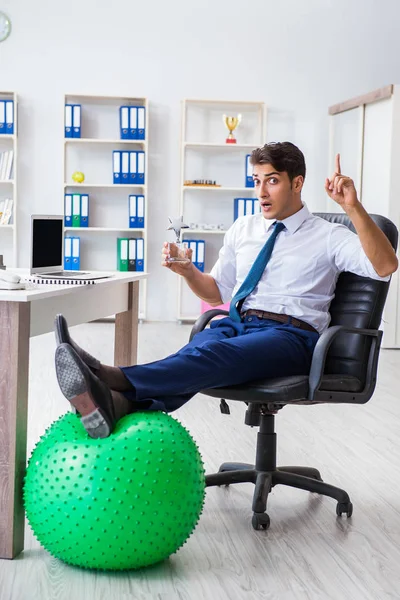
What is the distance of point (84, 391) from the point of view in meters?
1.96

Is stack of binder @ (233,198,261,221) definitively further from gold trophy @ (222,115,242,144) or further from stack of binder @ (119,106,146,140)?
stack of binder @ (119,106,146,140)

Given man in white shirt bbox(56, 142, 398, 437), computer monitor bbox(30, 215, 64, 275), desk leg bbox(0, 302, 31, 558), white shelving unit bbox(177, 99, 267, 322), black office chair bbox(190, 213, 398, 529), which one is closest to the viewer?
desk leg bbox(0, 302, 31, 558)

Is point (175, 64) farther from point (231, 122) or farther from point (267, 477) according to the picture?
point (267, 477)

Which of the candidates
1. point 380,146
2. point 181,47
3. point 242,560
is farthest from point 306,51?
point 242,560

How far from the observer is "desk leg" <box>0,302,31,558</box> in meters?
2.09

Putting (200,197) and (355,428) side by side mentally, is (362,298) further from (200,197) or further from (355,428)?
(200,197)

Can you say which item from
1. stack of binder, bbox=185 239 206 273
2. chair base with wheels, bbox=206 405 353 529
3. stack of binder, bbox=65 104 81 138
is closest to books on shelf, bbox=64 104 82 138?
stack of binder, bbox=65 104 81 138

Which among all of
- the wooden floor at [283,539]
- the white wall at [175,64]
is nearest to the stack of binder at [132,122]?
the white wall at [175,64]

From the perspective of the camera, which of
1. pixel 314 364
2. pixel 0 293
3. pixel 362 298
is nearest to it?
pixel 0 293

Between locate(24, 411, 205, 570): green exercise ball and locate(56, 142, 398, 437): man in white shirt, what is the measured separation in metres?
0.12

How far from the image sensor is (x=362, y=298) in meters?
2.61

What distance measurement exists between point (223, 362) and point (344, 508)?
638 millimetres

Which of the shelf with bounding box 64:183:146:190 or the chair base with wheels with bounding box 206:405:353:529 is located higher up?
the shelf with bounding box 64:183:146:190

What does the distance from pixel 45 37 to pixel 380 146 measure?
3.00 meters
